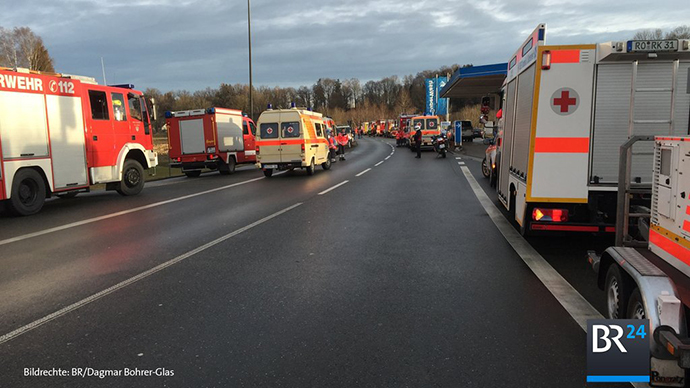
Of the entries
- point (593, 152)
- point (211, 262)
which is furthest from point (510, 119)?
point (211, 262)

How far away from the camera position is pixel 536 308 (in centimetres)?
436

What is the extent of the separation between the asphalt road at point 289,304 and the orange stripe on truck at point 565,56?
2.50m

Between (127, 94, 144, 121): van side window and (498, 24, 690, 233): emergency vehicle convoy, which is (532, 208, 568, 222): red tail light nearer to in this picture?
(498, 24, 690, 233): emergency vehicle convoy

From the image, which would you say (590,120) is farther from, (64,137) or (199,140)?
(199,140)

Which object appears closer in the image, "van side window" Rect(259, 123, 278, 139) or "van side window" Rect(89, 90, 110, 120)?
"van side window" Rect(89, 90, 110, 120)

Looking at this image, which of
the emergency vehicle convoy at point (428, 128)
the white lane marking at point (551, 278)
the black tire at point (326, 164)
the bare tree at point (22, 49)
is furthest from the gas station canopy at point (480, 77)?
the bare tree at point (22, 49)

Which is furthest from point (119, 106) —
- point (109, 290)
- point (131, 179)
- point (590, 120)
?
point (590, 120)

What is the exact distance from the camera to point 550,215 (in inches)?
243

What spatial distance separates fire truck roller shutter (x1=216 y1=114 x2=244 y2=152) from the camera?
21.7 m

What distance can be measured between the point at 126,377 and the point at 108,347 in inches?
22.8

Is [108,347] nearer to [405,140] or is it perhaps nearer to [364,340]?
[364,340]

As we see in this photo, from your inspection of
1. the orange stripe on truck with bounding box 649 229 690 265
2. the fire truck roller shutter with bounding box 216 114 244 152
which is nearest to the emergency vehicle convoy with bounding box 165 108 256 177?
the fire truck roller shutter with bounding box 216 114 244 152

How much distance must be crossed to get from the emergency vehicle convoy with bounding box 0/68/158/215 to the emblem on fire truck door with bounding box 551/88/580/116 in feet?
34.7

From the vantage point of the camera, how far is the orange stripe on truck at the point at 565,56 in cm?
582
